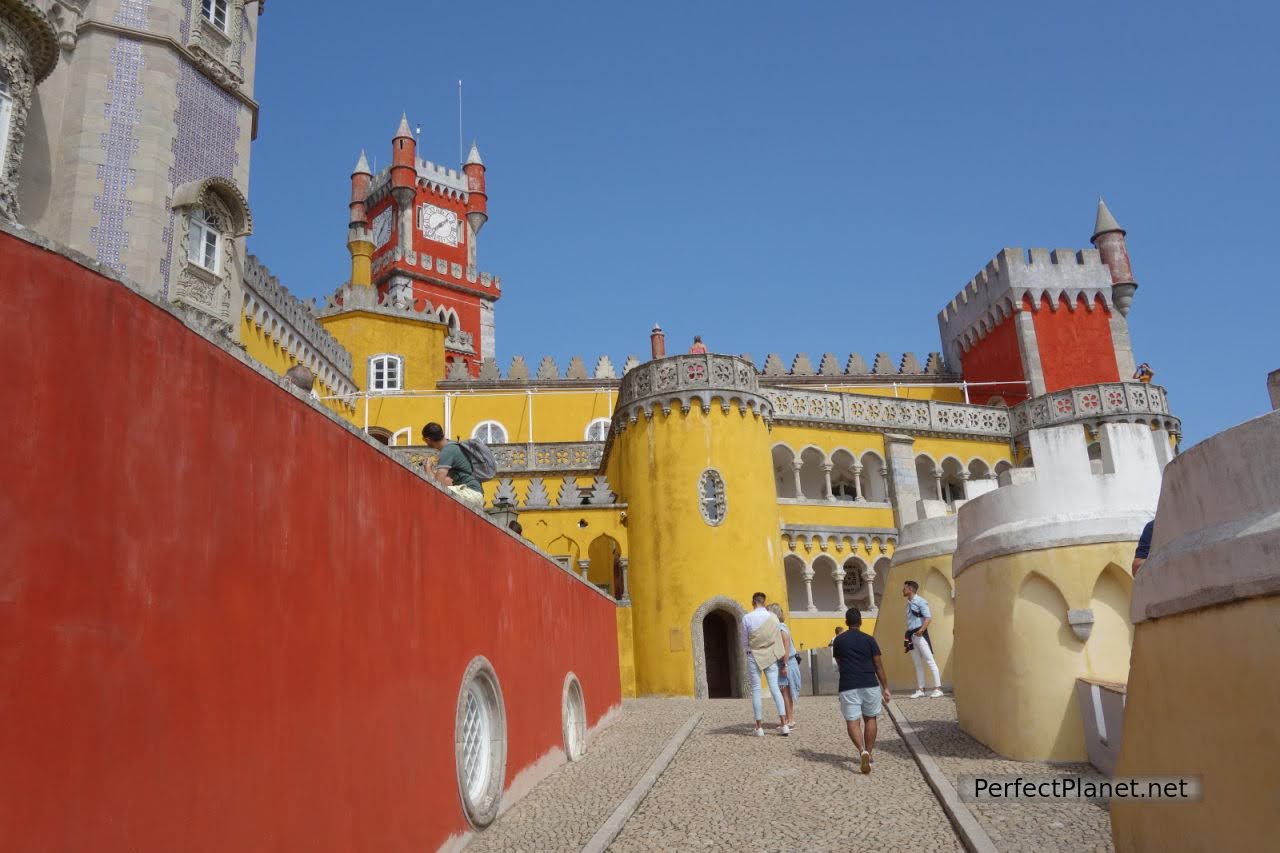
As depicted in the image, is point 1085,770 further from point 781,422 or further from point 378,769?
point 781,422

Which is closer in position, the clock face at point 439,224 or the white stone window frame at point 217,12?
the white stone window frame at point 217,12

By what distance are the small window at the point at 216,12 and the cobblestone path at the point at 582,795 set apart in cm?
1544

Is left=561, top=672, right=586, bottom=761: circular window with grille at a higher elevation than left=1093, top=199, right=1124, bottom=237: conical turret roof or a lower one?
lower

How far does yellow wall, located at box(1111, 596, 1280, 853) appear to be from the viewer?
3.98 metres

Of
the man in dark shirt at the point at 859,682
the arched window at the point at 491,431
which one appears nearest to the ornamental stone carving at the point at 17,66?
the man in dark shirt at the point at 859,682

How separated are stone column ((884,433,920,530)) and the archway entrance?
7.88 metres

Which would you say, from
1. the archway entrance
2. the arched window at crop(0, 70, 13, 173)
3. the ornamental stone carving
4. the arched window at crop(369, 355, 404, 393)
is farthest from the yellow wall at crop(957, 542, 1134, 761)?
the arched window at crop(369, 355, 404, 393)

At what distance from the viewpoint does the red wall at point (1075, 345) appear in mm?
34128

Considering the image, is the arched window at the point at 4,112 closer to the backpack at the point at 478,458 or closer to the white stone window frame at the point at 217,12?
the white stone window frame at the point at 217,12

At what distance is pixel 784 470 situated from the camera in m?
28.8

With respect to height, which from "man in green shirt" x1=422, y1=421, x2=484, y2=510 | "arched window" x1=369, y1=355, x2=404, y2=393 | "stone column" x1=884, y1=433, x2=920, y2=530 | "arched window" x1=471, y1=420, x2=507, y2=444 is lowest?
"man in green shirt" x1=422, y1=421, x2=484, y2=510

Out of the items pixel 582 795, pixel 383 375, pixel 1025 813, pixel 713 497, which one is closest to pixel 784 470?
pixel 713 497

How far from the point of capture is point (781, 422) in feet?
89.4

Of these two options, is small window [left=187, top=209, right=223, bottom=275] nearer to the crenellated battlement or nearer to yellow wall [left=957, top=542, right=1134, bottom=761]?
yellow wall [left=957, top=542, right=1134, bottom=761]
